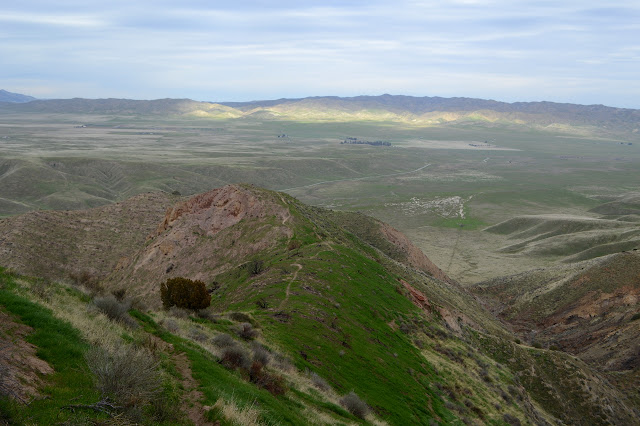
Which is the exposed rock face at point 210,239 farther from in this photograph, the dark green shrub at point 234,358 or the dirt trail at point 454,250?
the dirt trail at point 454,250

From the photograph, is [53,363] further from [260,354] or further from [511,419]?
[511,419]

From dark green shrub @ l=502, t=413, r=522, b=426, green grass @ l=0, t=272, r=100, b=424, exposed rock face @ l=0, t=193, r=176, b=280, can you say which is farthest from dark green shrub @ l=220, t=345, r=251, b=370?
exposed rock face @ l=0, t=193, r=176, b=280

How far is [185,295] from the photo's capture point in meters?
21.9

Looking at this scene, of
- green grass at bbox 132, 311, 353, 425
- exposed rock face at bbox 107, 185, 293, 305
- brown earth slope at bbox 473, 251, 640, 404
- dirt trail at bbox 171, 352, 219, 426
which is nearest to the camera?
dirt trail at bbox 171, 352, 219, 426

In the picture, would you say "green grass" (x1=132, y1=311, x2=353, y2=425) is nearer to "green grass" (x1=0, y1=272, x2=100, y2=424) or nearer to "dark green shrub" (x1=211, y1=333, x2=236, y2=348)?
"dark green shrub" (x1=211, y1=333, x2=236, y2=348)

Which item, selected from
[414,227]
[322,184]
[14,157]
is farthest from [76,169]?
[414,227]

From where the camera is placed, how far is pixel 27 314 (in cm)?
1117

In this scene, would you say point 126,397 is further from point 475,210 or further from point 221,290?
point 475,210

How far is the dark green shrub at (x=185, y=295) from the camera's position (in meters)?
21.6

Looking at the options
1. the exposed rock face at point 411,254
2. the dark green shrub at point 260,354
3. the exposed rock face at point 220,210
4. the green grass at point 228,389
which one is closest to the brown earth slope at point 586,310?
the exposed rock face at point 411,254

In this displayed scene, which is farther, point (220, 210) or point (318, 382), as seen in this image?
point (220, 210)

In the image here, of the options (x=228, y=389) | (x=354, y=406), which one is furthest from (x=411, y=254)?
(x=228, y=389)

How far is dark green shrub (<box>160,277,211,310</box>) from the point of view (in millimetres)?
21578

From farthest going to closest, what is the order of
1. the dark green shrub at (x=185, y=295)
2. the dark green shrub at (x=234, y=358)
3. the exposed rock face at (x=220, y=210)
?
the exposed rock face at (x=220, y=210) < the dark green shrub at (x=185, y=295) < the dark green shrub at (x=234, y=358)
